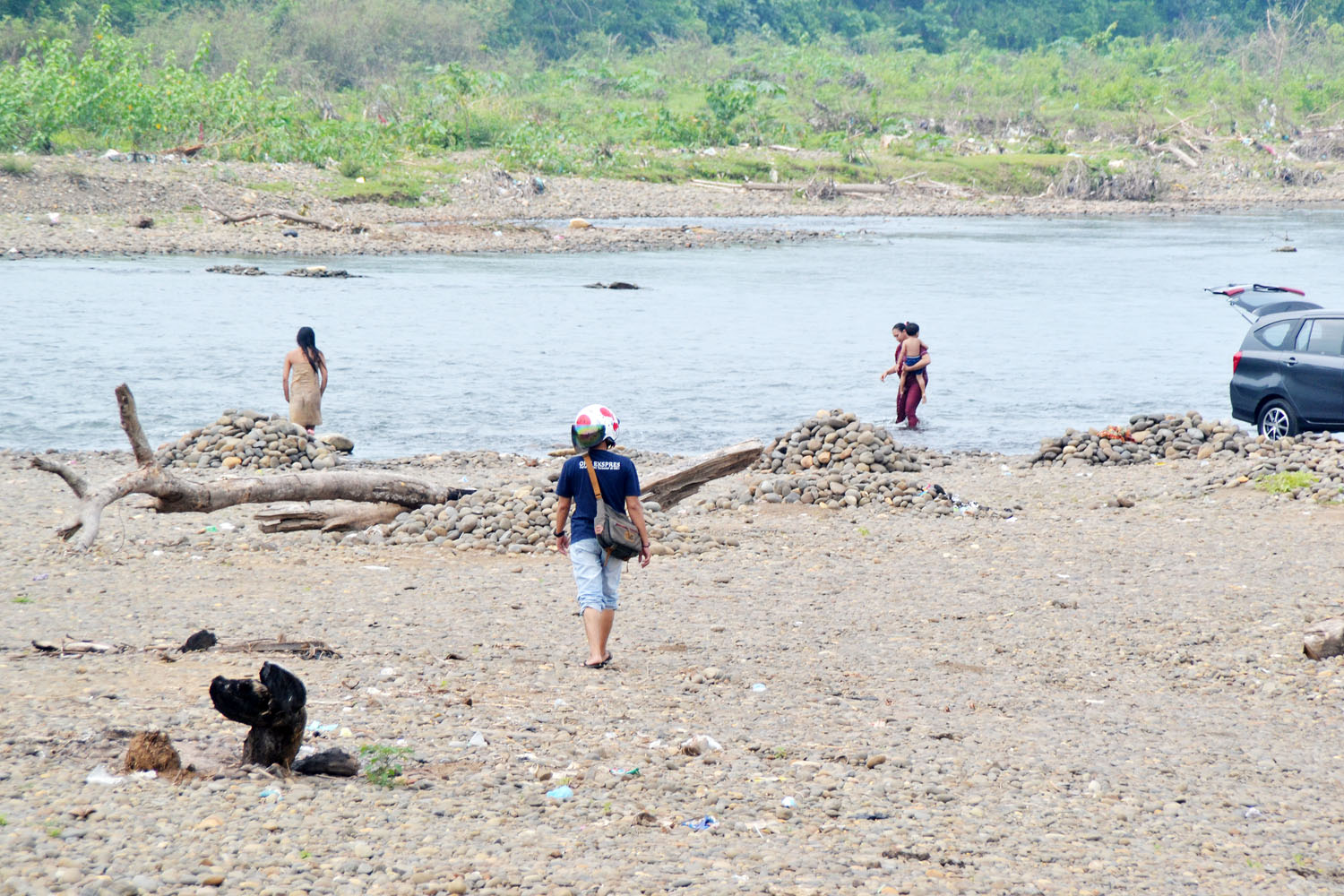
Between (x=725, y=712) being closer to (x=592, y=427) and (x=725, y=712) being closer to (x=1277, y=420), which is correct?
(x=592, y=427)

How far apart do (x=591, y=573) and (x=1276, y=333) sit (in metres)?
10.7

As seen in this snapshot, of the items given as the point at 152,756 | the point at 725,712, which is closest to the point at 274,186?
the point at 725,712

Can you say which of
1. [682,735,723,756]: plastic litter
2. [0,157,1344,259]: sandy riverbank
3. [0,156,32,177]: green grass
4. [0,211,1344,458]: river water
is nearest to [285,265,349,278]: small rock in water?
[0,211,1344,458]: river water

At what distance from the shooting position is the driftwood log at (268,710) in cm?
504

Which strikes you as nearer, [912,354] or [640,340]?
[912,354]

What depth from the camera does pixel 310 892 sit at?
A: 168 inches

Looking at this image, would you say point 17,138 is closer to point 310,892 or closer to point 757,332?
point 757,332

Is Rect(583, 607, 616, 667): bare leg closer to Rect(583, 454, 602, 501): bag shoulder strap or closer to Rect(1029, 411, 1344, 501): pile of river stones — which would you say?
Rect(583, 454, 602, 501): bag shoulder strap

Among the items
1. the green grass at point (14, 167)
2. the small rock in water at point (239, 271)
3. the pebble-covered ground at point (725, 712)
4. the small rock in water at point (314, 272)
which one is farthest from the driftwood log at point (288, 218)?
the pebble-covered ground at point (725, 712)

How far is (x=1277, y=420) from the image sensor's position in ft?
50.2

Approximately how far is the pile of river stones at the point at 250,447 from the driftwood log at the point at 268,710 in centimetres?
925

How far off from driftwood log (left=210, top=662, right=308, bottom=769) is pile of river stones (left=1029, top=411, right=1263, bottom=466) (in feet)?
39.4

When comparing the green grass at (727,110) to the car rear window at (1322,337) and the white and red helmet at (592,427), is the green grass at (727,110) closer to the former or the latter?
the car rear window at (1322,337)

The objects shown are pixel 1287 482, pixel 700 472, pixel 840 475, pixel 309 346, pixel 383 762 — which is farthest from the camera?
pixel 309 346
